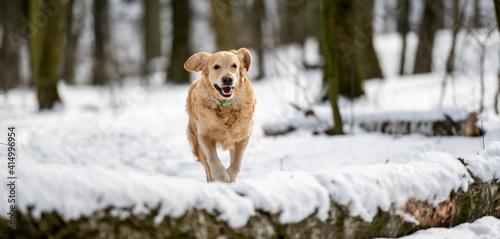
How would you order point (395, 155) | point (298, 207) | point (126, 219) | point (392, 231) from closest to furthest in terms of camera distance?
point (126, 219) < point (298, 207) < point (392, 231) < point (395, 155)

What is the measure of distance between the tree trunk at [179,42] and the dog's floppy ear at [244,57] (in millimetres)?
11304

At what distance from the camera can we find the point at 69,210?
1908mm

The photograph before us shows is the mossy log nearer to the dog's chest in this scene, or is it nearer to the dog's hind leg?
the dog's chest

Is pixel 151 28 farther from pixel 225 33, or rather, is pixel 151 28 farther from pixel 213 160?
pixel 213 160

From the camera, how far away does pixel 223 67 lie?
3834mm

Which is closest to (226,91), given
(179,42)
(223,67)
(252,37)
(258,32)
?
(223,67)

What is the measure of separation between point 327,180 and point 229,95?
53.6 inches

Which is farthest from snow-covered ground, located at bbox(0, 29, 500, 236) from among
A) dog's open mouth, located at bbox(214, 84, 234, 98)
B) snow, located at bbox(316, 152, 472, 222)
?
dog's open mouth, located at bbox(214, 84, 234, 98)

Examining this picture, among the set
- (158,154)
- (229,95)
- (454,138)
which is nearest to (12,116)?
(158,154)

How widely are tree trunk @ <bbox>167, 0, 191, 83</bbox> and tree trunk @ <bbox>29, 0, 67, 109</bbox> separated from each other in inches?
208

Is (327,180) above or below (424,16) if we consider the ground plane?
below

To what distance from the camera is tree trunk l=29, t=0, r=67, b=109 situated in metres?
10.1

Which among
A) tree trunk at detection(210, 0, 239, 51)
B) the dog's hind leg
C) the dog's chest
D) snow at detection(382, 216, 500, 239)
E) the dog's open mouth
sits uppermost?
tree trunk at detection(210, 0, 239, 51)

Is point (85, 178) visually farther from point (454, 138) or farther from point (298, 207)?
point (454, 138)
